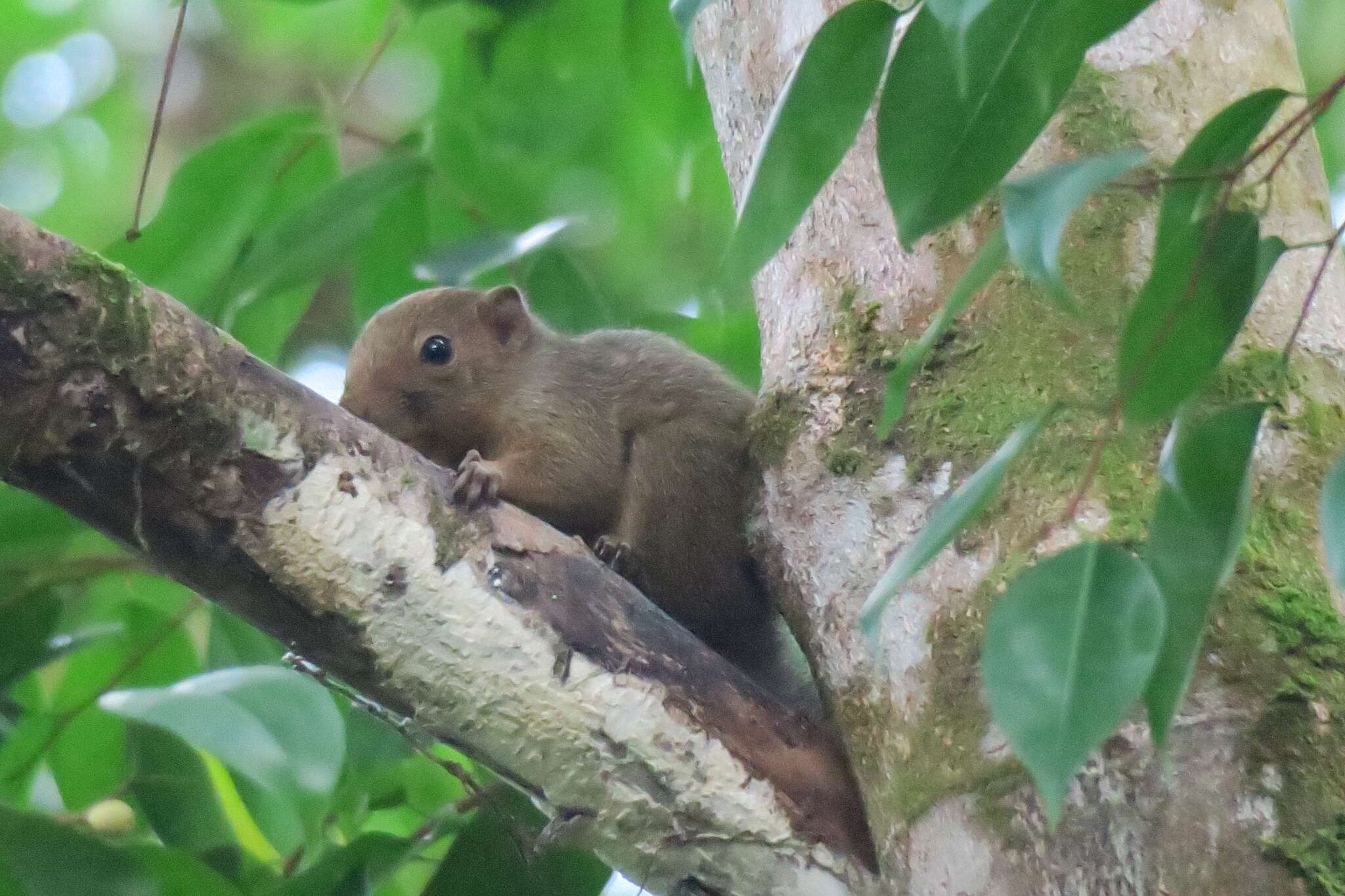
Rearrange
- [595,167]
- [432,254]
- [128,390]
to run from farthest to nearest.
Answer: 1. [595,167]
2. [432,254]
3. [128,390]

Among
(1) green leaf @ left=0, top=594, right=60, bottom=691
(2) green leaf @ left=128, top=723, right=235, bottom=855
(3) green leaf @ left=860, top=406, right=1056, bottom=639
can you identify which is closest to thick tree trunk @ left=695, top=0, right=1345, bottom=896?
(3) green leaf @ left=860, top=406, right=1056, bottom=639

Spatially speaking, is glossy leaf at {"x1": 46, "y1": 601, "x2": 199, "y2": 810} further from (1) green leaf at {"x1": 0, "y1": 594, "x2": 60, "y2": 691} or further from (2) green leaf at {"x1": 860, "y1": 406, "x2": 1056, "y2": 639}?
(2) green leaf at {"x1": 860, "y1": 406, "x2": 1056, "y2": 639}

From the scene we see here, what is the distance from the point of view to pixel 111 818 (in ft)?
7.14

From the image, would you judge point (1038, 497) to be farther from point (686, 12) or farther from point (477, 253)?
point (477, 253)

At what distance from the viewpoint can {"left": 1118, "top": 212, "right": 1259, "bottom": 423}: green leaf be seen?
108 centimetres

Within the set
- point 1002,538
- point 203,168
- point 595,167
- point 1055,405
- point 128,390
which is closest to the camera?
point 1055,405

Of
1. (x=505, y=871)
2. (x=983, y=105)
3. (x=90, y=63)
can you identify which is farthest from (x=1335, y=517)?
(x=90, y=63)

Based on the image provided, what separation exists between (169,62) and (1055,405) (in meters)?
1.69

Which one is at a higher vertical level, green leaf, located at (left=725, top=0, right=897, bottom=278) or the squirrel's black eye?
green leaf, located at (left=725, top=0, right=897, bottom=278)

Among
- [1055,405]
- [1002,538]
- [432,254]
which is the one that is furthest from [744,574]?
[1055,405]

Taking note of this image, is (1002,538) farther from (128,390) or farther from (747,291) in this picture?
(747,291)

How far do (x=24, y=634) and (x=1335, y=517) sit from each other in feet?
6.46

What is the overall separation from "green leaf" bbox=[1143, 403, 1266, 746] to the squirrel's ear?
1.97 meters

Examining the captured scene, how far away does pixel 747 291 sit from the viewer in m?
2.83
